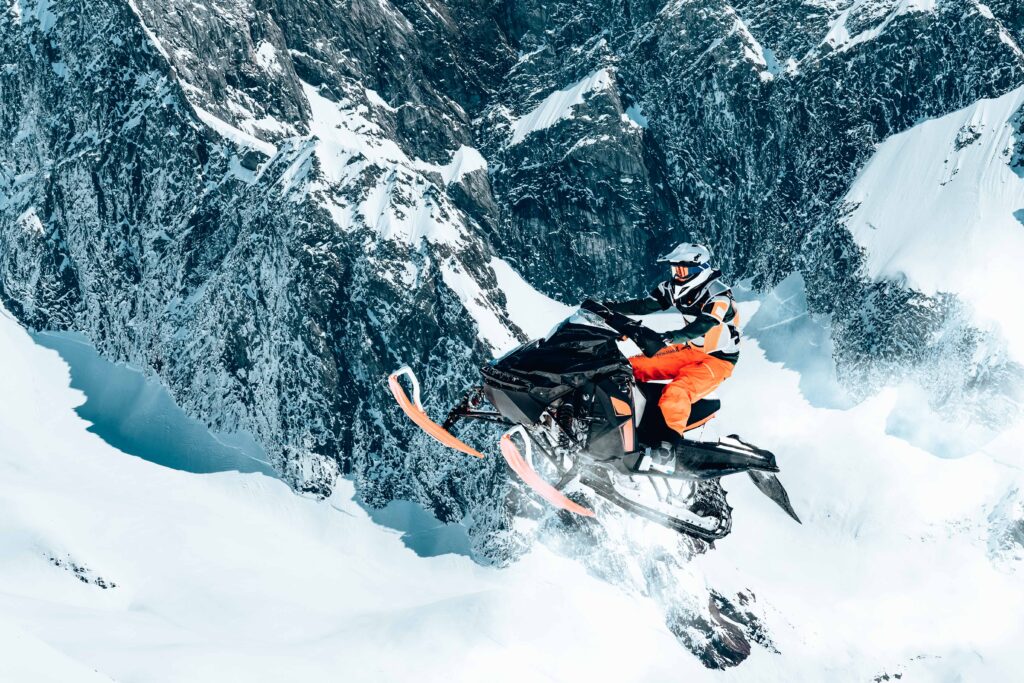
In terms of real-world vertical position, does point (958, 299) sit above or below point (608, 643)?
above

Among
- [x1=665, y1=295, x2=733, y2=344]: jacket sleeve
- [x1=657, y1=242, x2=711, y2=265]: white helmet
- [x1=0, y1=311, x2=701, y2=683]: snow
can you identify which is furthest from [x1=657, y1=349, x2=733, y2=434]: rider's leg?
[x1=0, y1=311, x2=701, y2=683]: snow

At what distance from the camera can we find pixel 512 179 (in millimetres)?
122312

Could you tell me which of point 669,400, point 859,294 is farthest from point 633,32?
point 669,400

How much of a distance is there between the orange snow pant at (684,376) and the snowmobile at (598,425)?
0.61ft

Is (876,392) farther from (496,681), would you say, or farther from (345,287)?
(345,287)

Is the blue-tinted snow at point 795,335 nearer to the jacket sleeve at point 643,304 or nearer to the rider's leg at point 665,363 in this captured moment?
the rider's leg at point 665,363

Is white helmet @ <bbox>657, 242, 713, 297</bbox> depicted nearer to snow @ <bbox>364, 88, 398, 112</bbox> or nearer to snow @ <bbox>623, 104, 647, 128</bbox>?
snow @ <bbox>623, 104, 647, 128</bbox>

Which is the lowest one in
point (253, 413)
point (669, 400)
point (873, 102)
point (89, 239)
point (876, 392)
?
point (876, 392)

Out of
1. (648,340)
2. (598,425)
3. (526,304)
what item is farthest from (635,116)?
(648,340)

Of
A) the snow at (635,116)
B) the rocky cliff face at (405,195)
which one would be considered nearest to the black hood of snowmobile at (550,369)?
the rocky cliff face at (405,195)

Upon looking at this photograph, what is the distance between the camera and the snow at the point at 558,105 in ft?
401

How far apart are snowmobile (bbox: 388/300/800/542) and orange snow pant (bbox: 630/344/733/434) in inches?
7.3

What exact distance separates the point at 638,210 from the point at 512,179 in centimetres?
1705

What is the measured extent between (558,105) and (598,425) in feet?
385
